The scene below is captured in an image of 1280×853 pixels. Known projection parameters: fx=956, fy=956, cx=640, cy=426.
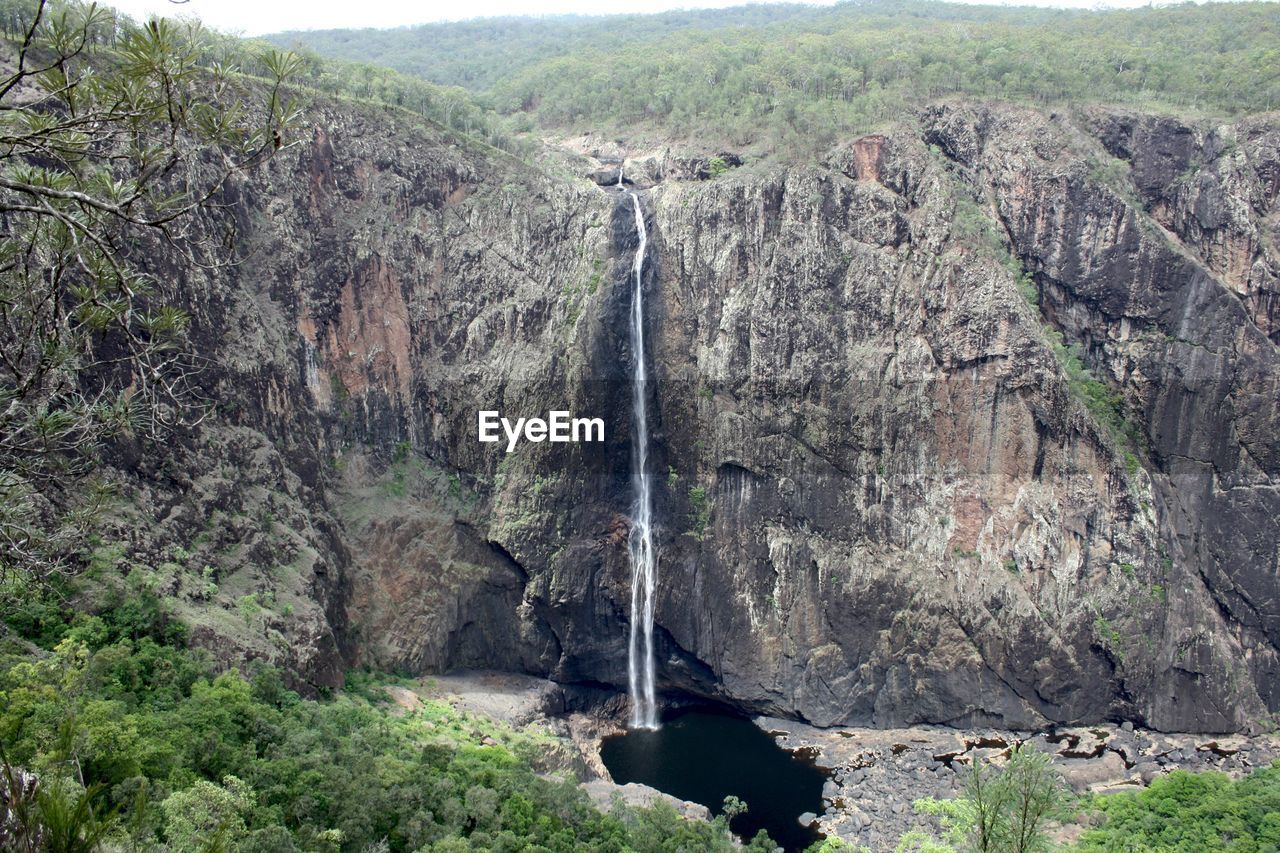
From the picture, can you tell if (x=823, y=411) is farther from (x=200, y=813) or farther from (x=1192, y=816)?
(x=200, y=813)

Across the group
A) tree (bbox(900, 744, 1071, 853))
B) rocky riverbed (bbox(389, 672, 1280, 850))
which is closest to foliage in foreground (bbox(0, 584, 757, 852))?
rocky riverbed (bbox(389, 672, 1280, 850))

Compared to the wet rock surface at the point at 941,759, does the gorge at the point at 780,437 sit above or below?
above

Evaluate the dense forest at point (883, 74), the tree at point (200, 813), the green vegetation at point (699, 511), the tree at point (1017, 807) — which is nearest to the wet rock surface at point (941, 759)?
the green vegetation at point (699, 511)

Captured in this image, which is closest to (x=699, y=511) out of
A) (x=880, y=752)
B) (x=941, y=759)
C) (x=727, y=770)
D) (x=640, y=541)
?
(x=640, y=541)

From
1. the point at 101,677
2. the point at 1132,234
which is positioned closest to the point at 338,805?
the point at 101,677

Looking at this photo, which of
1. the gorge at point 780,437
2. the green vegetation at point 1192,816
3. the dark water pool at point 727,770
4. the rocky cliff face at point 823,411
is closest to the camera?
the green vegetation at point 1192,816

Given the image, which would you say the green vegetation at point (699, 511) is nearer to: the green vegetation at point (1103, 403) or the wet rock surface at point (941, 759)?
the wet rock surface at point (941, 759)

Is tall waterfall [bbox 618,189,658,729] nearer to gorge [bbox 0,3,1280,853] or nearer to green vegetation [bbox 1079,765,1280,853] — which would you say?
gorge [bbox 0,3,1280,853]
